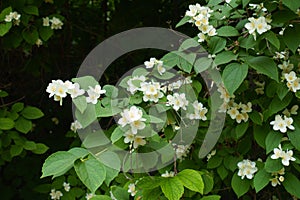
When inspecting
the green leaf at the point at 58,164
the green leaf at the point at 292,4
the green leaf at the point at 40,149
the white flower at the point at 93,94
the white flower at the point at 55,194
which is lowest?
the white flower at the point at 55,194

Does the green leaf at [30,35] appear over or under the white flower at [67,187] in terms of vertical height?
over

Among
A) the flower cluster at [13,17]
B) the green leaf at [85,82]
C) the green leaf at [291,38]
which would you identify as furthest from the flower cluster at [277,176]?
the flower cluster at [13,17]

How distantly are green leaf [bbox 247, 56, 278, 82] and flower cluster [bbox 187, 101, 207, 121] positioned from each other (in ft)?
0.81

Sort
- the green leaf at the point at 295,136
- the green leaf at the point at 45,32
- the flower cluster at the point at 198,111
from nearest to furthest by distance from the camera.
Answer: the green leaf at the point at 295,136 → the flower cluster at the point at 198,111 → the green leaf at the point at 45,32

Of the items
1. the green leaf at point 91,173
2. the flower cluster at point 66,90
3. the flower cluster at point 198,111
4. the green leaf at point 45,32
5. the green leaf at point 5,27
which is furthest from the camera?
the green leaf at point 45,32

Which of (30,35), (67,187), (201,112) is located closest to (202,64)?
(201,112)

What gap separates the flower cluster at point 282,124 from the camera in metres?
1.35

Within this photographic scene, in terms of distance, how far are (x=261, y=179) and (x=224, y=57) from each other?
15.6 inches

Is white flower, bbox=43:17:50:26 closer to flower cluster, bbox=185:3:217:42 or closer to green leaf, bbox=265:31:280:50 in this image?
flower cluster, bbox=185:3:217:42

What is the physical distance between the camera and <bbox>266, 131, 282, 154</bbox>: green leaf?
1.35 m

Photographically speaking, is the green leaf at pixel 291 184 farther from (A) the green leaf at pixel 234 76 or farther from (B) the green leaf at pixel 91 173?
(B) the green leaf at pixel 91 173

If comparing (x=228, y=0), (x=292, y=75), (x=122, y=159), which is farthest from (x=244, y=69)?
(x=122, y=159)

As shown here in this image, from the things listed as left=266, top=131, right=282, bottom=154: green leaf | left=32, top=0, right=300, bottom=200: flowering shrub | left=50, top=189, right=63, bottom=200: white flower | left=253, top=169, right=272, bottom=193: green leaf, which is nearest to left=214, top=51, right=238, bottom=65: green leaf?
left=32, top=0, right=300, bottom=200: flowering shrub

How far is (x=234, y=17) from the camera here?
4.66 ft
